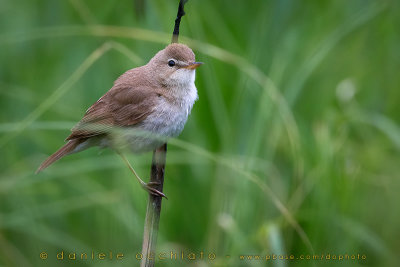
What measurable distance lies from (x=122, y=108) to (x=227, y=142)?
690mm

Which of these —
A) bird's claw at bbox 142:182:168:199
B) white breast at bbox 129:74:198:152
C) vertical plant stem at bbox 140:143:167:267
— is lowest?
vertical plant stem at bbox 140:143:167:267

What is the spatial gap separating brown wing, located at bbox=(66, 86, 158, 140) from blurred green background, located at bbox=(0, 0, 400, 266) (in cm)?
23

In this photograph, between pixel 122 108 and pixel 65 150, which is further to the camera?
pixel 122 108

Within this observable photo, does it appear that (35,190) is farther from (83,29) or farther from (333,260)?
(333,260)

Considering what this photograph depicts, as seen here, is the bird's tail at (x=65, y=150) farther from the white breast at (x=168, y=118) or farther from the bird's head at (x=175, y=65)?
the bird's head at (x=175, y=65)

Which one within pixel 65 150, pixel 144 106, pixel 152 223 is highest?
pixel 144 106

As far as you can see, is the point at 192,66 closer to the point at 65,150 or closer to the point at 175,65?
the point at 175,65

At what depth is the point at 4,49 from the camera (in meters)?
4.98

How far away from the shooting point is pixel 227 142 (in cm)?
407

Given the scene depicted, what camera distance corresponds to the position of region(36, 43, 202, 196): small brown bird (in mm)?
3725

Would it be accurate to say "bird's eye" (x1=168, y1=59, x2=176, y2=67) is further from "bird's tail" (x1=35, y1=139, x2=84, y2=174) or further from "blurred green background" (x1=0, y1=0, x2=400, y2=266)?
"bird's tail" (x1=35, y1=139, x2=84, y2=174)

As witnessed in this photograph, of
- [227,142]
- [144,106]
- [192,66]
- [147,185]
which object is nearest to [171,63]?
[192,66]

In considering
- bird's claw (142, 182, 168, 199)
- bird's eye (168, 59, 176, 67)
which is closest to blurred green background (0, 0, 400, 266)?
bird's eye (168, 59, 176, 67)

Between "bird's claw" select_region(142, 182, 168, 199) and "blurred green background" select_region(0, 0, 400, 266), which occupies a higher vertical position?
"blurred green background" select_region(0, 0, 400, 266)
